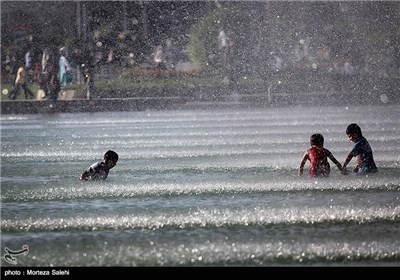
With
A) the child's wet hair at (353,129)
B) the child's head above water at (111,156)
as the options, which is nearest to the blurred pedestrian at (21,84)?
the child's head above water at (111,156)

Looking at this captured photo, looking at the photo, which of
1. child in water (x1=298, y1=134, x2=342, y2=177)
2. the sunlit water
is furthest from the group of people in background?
child in water (x1=298, y1=134, x2=342, y2=177)

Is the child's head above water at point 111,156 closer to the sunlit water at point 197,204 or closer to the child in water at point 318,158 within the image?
the sunlit water at point 197,204

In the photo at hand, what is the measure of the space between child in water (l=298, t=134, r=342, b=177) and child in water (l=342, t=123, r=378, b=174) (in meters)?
0.17

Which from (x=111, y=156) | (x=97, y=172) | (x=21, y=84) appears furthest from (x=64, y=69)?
(x=111, y=156)

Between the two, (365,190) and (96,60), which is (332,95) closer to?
(96,60)

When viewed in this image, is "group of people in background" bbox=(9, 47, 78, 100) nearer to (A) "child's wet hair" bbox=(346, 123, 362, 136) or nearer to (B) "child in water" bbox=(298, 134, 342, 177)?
(B) "child in water" bbox=(298, 134, 342, 177)

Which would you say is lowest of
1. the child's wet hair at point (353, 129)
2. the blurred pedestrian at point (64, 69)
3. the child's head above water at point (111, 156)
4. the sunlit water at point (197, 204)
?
the sunlit water at point (197, 204)

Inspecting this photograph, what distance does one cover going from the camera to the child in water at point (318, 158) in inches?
353

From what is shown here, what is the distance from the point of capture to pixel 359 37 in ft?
112

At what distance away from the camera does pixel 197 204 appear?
7988 mm

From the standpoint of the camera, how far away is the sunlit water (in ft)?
19.6

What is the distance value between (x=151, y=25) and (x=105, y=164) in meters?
27.0

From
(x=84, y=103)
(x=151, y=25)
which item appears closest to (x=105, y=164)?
(x=84, y=103)

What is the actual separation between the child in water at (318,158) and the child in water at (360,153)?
0.17 m
